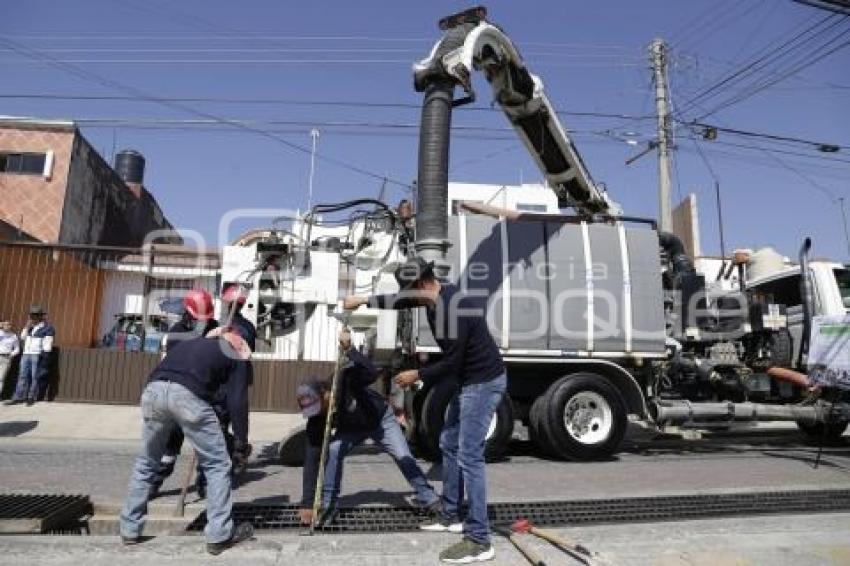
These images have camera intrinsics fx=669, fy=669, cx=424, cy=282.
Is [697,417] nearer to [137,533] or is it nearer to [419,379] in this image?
[419,379]

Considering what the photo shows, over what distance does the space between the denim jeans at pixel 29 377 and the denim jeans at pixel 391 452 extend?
927 cm

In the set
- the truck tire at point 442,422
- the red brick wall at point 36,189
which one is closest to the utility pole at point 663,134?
the truck tire at point 442,422

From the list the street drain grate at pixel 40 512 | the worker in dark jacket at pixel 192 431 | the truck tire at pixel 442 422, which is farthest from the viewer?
the truck tire at pixel 442 422

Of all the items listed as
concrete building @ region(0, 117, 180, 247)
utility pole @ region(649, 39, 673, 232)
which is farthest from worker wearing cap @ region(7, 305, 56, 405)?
utility pole @ region(649, 39, 673, 232)

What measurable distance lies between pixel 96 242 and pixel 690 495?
25.3m

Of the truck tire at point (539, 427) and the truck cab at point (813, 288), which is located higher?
the truck cab at point (813, 288)

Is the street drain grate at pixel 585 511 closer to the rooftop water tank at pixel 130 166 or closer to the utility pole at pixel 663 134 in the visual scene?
the utility pole at pixel 663 134

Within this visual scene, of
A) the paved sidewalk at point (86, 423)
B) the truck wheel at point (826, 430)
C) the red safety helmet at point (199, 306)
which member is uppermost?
the red safety helmet at point (199, 306)

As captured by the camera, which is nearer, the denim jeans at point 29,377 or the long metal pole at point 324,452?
the long metal pole at point 324,452

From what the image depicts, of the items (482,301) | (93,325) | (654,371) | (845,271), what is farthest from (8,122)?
(845,271)

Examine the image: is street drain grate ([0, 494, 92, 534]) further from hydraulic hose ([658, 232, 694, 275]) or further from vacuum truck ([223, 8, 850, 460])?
hydraulic hose ([658, 232, 694, 275])

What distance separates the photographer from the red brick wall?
22.7 m

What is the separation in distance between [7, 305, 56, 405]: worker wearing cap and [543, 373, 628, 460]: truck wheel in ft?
30.5

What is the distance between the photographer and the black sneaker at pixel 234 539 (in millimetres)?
4148
